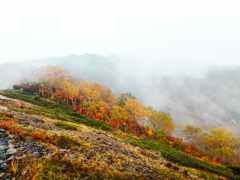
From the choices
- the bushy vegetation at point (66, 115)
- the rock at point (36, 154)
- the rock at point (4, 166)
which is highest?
the rock at point (4, 166)

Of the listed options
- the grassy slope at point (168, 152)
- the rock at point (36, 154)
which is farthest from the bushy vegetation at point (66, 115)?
the rock at point (36, 154)

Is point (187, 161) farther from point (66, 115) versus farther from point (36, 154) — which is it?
point (66, 115)

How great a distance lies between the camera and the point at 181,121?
15700 cm

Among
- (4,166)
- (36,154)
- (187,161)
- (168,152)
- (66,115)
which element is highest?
(4,166)

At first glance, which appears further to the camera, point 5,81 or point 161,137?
point 5,81

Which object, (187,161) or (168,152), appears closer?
(187,161)

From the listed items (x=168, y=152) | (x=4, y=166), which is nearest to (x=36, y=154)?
(x=4, y=166)

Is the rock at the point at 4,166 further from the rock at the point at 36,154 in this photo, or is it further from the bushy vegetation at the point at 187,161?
the bushy vegetation at the point at 187,161

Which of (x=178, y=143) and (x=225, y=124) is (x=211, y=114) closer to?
(x=225, y=124)

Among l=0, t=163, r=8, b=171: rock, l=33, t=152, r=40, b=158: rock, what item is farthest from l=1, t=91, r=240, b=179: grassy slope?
l=0, t=163, r=8, b=171: rock

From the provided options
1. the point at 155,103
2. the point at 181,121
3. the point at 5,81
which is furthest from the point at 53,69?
the point at 181,121

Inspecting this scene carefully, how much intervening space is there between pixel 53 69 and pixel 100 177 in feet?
531

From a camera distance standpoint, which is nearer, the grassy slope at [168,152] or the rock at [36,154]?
the rock at [36,154]

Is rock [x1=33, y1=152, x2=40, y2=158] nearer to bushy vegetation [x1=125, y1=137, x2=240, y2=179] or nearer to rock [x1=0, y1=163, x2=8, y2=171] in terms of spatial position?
rock [x1=0, y1=163, x2=8, y2=171]
